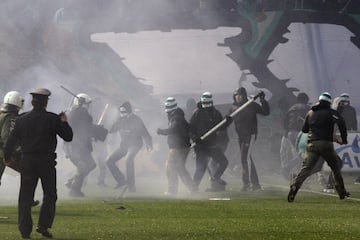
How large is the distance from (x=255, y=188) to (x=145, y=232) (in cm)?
676

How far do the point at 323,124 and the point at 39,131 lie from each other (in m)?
5.25

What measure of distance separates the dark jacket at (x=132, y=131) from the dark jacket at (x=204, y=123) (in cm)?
135

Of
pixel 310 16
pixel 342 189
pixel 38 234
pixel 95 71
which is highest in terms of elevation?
pixel 310 16

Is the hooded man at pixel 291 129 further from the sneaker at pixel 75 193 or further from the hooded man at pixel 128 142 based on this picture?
the sneaker at pixel 75 193

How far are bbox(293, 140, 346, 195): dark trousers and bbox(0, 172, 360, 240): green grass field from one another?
0.31 metres

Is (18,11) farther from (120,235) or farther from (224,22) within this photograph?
(120,235)

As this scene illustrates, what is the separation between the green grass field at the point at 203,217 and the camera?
28.8 feet

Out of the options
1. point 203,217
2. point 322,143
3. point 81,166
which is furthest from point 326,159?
point 81,166

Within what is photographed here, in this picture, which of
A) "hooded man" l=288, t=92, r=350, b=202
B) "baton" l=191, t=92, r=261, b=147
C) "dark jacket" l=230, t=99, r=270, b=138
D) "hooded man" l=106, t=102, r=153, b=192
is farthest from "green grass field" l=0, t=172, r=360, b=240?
"hooded man" l=106, t=102, r=153, b=192

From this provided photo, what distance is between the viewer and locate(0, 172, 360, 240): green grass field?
8.77m

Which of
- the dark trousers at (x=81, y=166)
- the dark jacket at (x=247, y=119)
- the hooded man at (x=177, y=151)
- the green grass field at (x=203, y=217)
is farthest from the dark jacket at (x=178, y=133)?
the dark trousers at (x=81, y=166)

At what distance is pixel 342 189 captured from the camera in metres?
12.5

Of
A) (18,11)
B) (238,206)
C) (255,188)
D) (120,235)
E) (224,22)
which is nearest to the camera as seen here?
(120,235)

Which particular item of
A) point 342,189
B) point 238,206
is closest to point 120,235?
point 238,206
